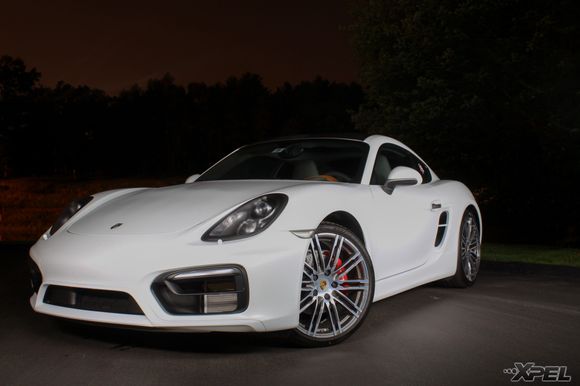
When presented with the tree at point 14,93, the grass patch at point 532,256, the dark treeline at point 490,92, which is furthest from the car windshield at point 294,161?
the tree at point 14,93

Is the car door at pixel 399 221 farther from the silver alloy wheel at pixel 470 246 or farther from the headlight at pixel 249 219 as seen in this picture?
the headlight at pixel 249 219

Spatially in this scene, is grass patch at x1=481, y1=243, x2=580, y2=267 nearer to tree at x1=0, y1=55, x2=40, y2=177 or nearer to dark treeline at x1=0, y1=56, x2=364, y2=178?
tree at x1=0, y1=55, x2=40, y2=177

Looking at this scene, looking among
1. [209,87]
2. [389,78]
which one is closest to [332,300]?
[389,78]

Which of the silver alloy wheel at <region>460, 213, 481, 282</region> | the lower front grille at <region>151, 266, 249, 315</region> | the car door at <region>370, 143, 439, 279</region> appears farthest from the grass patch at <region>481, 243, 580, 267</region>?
the lower front grille at <region>151, 266, 249, 315</region>

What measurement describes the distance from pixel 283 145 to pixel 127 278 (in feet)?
8.83

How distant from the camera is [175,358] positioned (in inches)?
166

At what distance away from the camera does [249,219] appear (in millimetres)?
4434

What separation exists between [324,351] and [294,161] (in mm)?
2261

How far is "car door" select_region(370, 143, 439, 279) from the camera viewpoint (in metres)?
5.32

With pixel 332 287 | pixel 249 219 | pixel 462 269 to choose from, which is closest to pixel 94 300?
pixel 249 219

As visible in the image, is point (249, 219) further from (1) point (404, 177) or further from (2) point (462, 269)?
(2) point (462, 269)

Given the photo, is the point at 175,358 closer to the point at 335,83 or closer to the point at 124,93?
the point at 335,83

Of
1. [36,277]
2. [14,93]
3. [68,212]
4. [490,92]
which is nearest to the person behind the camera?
[36,277]

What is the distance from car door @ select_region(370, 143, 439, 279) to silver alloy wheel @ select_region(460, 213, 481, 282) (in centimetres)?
70
